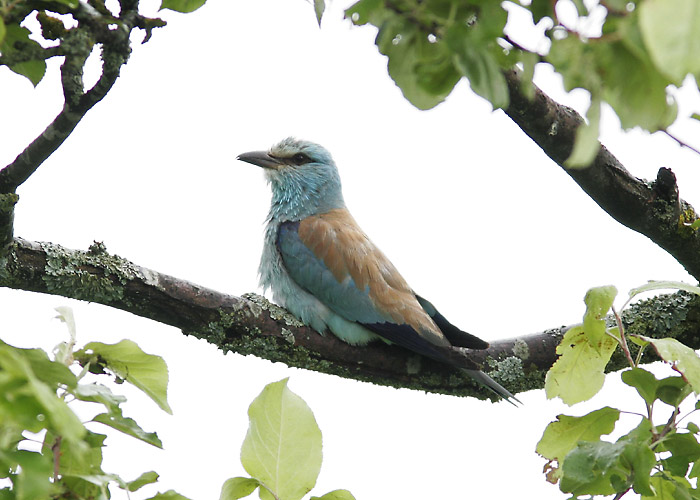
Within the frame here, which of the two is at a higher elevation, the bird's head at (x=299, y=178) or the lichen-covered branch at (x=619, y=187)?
the bird's head at (x=299, y=178)

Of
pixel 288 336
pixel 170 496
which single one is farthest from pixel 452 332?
pixel 170 496

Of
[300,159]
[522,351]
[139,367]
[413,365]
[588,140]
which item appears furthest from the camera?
[300,159]

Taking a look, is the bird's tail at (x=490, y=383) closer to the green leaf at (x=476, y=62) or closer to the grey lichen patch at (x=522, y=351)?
the grey lichen patch at (x=522, y=351)

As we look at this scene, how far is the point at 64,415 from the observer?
3.56 ft

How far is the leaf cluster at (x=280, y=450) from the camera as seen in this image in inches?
69.9

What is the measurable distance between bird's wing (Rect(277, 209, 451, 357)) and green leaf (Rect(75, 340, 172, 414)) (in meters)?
2.53

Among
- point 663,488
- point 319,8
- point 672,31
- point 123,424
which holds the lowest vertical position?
point 663,488

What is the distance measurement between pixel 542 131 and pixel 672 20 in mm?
2264

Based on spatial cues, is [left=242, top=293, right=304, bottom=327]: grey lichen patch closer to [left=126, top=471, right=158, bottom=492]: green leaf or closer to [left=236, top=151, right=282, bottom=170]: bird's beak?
[left=236, top=151, right=282, bottom=170]: bird's beak

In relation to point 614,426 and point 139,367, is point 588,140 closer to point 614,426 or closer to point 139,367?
point 139,367

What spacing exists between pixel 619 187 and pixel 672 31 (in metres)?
2.54

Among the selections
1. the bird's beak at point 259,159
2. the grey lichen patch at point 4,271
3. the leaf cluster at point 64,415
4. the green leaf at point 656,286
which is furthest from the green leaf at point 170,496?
the bird's beak at point 259,159

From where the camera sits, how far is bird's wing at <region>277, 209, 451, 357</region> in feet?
14.3

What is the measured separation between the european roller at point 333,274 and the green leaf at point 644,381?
6.24 feet
